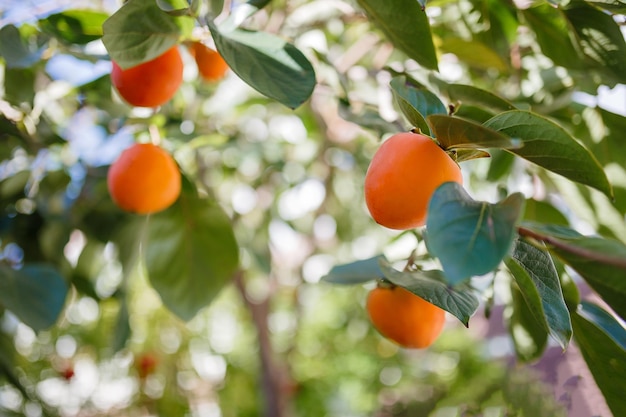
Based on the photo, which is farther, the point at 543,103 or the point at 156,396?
the point at 156,396

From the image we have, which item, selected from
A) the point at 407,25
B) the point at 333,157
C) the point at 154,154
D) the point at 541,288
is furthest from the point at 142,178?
the point at 333,157

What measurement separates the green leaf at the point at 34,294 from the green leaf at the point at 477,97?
1.80ft

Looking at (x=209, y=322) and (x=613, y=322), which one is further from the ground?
(x=613, y=322)

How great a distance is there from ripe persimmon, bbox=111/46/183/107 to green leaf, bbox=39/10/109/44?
9cm

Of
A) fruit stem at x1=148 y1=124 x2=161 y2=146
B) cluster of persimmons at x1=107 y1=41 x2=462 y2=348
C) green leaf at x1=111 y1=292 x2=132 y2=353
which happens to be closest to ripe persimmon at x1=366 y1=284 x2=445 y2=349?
cluster of persimmons at x1=107 y1=41 x2=462 y2=348

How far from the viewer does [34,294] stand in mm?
769

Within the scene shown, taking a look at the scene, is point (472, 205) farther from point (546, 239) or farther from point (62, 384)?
point (62, 384)

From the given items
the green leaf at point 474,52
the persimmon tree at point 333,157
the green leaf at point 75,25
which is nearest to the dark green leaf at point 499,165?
the persimmon tree at point 333,157

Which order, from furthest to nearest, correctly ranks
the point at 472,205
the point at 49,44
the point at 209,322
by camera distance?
the point at 209,322 < the point at 49,44 < the point at 472,205

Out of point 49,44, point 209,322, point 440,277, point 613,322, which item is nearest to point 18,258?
point 49,44

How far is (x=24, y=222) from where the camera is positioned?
→ 41.9 inches

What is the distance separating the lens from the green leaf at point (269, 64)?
1.68 feet

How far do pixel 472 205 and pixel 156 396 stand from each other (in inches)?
92.7

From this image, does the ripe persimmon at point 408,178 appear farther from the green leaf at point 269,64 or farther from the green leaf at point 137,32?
the green leaf at point 137,32
